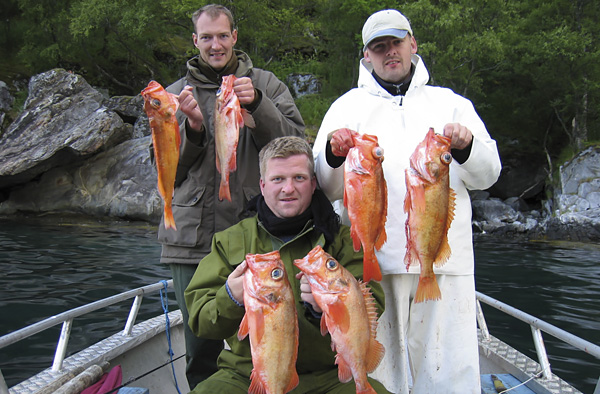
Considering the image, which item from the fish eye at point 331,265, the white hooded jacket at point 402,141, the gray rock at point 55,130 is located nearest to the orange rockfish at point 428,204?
the white hooded jacket at point 402,141

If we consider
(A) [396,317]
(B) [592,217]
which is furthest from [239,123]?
(B) [592,217]

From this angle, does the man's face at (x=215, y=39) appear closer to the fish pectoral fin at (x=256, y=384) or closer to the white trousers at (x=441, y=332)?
the white trousers at (x=441, y=332)

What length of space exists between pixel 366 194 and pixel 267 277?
2.65 ft

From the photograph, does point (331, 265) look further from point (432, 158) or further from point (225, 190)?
point (225, 190)

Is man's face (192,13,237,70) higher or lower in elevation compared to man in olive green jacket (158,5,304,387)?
higher

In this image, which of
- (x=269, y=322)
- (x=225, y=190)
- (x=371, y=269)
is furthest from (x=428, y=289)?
(x=225, y=190)

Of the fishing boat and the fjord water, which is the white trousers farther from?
the fjord water

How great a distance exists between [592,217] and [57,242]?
896 inches

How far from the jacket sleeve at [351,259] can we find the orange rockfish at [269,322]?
0.78 metres

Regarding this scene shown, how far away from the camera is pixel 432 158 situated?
2822mm

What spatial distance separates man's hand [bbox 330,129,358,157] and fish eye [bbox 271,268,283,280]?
0.94 meters

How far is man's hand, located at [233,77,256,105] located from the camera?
3.40 meters

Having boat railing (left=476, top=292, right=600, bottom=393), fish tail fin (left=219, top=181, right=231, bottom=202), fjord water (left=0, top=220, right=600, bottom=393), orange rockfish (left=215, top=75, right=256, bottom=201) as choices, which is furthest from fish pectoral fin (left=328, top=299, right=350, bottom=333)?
fjord water (left=0, top=220, right=600, bottom=393)

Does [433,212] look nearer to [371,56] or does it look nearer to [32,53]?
[371,56]
